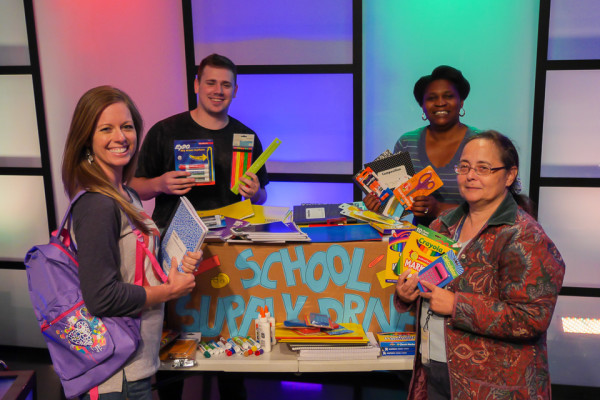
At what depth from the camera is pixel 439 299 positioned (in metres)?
1.87

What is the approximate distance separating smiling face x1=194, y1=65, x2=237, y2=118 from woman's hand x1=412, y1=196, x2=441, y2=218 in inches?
49.7

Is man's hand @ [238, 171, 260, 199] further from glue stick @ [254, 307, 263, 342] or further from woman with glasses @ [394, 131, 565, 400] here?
woman with glasses @ [394, 131, 565, 400]

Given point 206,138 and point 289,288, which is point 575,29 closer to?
point 206,138

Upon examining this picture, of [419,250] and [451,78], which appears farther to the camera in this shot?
[451,78]

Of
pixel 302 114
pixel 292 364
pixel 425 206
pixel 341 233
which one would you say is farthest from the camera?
pixel 302 114

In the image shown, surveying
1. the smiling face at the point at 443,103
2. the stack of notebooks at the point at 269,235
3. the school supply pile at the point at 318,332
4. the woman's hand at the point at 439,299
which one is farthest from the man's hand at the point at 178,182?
the smiling face at the point at 443,103

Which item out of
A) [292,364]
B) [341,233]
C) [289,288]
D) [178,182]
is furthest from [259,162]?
[292,364]

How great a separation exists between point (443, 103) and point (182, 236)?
1863mm

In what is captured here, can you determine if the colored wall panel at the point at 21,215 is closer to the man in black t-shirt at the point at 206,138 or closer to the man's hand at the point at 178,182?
the man in black t-shirt at the point at 206,138

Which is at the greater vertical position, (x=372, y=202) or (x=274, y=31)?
(x=274, y=31)

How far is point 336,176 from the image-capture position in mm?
4051

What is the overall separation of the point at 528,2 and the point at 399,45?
965 millimetres

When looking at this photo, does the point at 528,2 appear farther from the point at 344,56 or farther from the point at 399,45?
the point at 344,56

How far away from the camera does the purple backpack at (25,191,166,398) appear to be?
1.73m
